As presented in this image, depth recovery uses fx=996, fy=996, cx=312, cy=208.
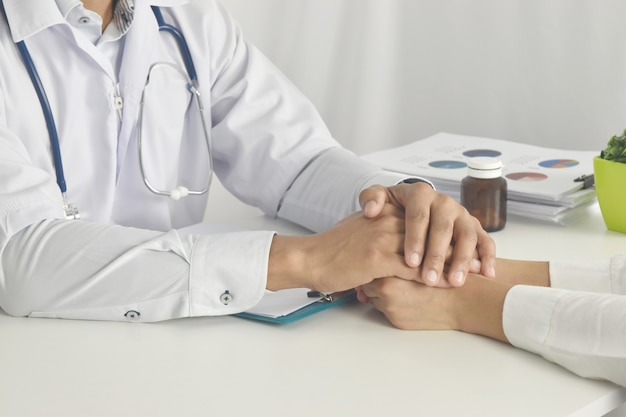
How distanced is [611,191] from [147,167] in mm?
762

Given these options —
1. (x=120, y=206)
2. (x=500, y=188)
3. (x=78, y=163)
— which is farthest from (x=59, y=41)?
(x=500, y=188)

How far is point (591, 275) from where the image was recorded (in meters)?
1.29

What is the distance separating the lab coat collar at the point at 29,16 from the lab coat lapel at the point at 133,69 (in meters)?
0.15

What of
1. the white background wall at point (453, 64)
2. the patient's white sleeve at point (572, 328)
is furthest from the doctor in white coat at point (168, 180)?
the white background wall at point (453, 64)

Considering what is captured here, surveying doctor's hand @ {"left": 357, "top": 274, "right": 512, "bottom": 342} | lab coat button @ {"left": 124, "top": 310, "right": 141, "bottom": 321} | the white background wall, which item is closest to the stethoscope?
lab coat button @ {"left": 124, "top": 310, "right": 141, "bottom": 321}

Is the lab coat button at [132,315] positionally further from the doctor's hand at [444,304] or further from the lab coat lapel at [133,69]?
the lab coat lapel at [133,69]

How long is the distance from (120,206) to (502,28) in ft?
4.97

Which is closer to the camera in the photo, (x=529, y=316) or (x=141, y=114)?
(x=529, y=316)

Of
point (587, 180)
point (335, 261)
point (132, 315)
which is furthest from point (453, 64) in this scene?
point (132, 315)

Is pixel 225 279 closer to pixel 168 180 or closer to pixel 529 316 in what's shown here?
pixel 529 316

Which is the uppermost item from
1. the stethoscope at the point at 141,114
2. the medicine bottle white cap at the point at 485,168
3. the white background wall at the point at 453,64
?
the stethoscope at the point at 141,114

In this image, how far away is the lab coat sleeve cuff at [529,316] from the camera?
1136 millimetres

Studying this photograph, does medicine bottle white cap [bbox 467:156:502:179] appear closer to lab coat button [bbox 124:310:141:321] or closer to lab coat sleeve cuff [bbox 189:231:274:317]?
lab coat sleeve cuff [bbox 189:231:274:317]

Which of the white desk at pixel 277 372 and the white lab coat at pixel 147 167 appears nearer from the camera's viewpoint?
the white desk at pixel 277 372
